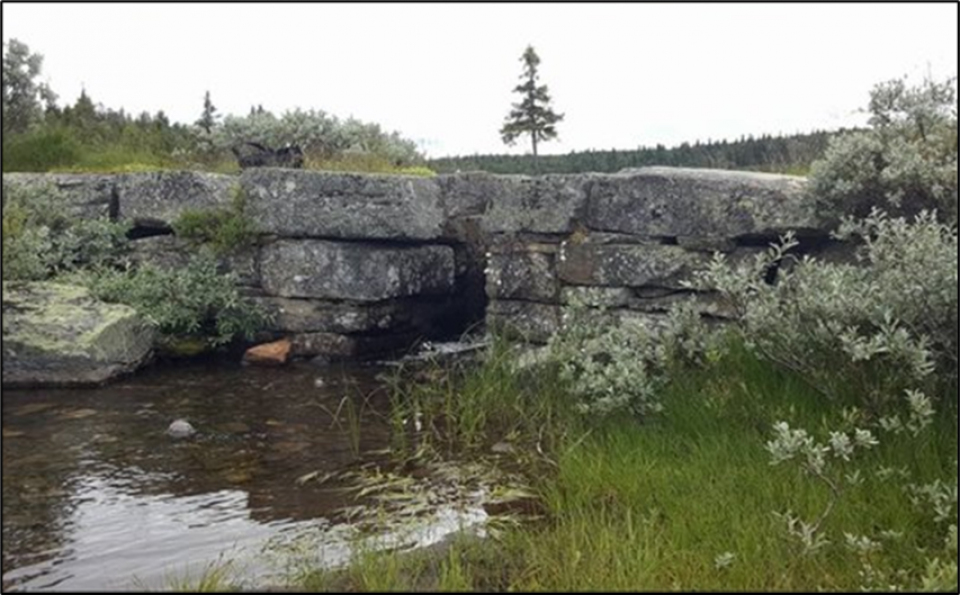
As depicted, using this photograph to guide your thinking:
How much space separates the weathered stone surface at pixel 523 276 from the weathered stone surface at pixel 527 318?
0.32 ft

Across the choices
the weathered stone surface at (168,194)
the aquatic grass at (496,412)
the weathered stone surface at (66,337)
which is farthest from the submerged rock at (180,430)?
the weathered stone surface at (168,194)

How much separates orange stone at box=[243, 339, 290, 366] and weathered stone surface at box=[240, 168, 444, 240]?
1543mm

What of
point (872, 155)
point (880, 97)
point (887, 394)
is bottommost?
point (887, 394)

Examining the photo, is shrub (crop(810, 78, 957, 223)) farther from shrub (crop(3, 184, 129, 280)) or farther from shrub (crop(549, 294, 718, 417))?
shrub (crop(3, 184, 129, 280))

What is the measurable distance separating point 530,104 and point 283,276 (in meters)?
14.6

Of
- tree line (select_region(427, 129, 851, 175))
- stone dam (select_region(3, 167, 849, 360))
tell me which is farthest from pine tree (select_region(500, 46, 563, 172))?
stone dam (select_region(3, 167, 849, 360))

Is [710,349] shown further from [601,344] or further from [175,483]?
[175,483]

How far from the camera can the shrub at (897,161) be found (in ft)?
26.2

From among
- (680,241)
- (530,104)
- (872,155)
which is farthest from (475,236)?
(530,104)

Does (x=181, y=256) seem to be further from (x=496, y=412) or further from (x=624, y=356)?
(x=624, y=356)

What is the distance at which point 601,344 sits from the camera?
810 cm

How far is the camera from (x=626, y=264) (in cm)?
1032

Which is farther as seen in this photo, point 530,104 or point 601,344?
point 530,104

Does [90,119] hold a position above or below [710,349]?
above
